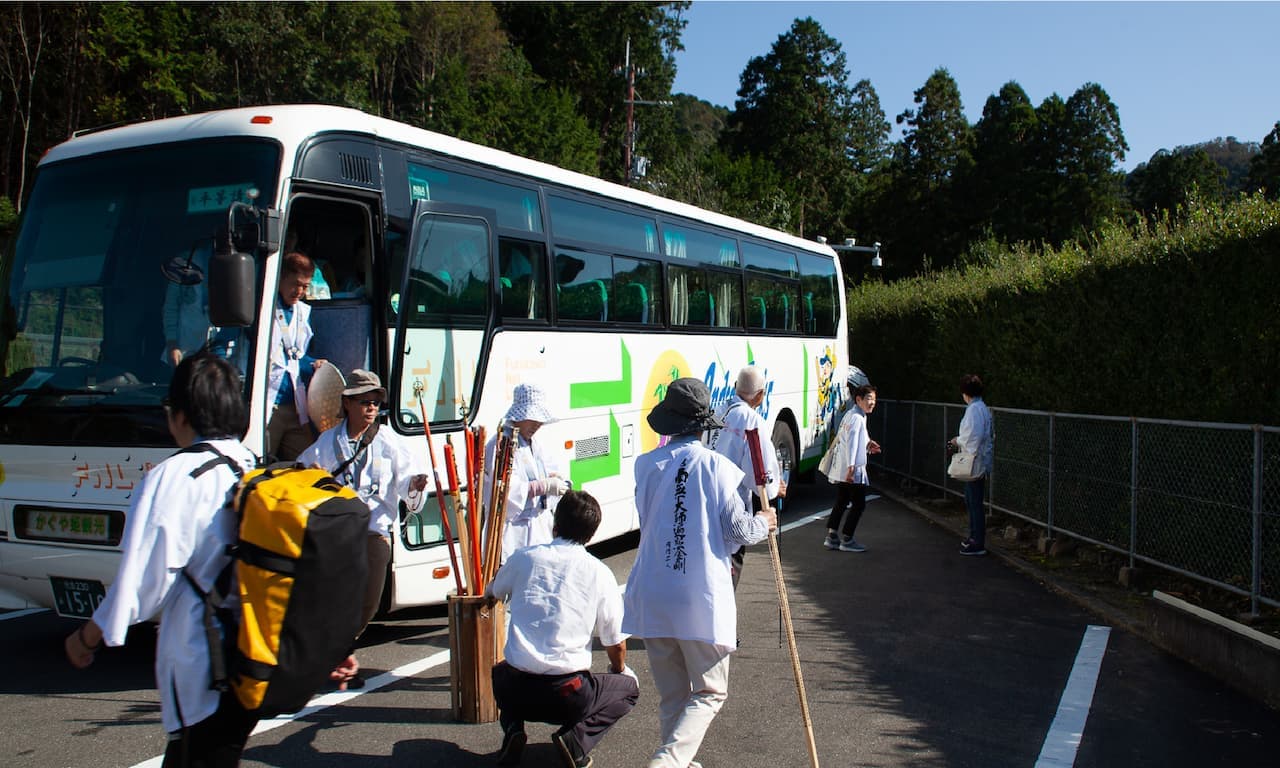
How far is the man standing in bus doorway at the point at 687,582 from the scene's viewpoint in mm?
4172

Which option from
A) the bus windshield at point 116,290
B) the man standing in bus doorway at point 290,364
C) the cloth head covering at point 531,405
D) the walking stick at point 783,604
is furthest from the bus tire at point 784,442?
the bus windshield at point 116,290

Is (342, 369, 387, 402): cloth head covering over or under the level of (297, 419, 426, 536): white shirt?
over

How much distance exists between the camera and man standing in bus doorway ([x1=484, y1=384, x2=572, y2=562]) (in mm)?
5879

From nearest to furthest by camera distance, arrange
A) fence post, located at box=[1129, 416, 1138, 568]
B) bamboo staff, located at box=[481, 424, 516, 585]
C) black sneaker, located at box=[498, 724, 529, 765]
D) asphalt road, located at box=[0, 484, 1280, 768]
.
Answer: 1. black sneaker, located at box=[498, 724, 529, 765]
2. asphalt road, located at box=[0, 484, 1280, 768]
3. bamboo staff, located at box=[481, 424, 516, 585]
4. fence post, located at box=[1129, 416, 1138, 568]

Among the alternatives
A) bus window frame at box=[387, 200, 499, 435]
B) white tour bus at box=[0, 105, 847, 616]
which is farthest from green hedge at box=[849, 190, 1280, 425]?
bus window frame at box=[387, 200, 499, 435]

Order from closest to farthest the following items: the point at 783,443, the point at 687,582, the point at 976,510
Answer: the point at 687,582 → the point at 976,510 → the point at 783,443

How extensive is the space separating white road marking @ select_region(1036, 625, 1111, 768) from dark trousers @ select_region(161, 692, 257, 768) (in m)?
3.80

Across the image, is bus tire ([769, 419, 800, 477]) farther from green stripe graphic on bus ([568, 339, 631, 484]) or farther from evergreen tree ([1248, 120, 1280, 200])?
evergreen tree ([1248, 120, 1280, 200])

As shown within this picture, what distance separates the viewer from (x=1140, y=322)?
899 centimetres

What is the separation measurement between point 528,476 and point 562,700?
1.72 metres

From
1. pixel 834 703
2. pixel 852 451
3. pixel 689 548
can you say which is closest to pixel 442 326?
pixel 689 548

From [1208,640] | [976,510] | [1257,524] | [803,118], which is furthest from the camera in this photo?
[803,118]

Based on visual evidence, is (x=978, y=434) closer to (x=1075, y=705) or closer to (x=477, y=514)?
(x=1075, y=705)

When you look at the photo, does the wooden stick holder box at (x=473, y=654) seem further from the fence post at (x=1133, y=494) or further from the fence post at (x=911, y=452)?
the fence post at (x=911, y=452)
